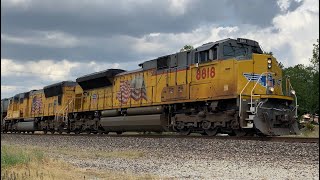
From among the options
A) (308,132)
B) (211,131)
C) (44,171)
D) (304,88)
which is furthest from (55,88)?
(304,88)

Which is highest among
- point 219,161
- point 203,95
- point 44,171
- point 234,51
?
point 234,51

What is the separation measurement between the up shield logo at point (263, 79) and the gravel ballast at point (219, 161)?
294cm

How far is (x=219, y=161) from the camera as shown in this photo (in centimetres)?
951

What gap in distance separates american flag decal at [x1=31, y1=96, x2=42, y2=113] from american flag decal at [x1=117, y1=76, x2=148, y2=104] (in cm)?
1263

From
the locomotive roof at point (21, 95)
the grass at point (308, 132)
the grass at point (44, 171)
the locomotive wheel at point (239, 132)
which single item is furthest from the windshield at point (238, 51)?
the locomotive roof at point (21, 95)

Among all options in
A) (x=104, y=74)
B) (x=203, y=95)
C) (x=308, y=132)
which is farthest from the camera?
(x=308, y=132)

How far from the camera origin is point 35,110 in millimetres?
32031

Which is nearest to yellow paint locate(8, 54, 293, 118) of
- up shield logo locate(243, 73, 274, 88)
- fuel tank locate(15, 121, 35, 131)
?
up shield logo locate(243, 73, 274, 88)

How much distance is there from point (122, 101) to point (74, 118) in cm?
626

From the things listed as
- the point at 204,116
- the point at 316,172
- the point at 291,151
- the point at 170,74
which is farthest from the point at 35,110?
the point at 316,172

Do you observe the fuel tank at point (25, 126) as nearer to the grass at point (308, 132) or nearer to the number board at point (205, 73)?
the number board at point (205, 73)

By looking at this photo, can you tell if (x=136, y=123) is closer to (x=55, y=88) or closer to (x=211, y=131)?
(x=211, y=131)

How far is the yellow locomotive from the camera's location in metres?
13.9

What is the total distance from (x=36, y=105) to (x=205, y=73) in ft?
67.9
